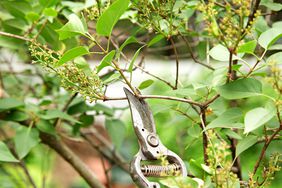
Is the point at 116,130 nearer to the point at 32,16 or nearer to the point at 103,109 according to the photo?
the point at 103,109

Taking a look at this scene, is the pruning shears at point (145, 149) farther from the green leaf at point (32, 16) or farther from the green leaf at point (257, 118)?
the green leaf at point (32, 16)

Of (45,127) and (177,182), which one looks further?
(45,127)

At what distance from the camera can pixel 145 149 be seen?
2.49 feet

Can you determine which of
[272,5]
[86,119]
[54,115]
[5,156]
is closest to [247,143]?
[272,5]

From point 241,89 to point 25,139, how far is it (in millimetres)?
615

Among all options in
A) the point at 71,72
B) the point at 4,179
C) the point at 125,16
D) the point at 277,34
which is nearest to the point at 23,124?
the point at 125,16

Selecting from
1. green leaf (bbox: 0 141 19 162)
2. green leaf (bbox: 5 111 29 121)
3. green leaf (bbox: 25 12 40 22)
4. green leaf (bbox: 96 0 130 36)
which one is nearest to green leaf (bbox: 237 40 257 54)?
green leaf (bbox: 96 0 130 36)

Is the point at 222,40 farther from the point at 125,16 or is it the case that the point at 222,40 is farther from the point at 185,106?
the point at 125,16

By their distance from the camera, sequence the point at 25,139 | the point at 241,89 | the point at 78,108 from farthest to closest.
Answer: the point at 78,108
the point at 25,139
the point at 241,89

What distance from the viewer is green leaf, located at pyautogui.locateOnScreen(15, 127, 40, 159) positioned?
46.9 inches

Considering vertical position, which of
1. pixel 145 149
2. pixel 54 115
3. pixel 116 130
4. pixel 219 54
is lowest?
pixel 116 130

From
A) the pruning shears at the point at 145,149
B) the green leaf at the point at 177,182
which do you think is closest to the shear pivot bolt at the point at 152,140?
the pruning shears at the point at 145,149

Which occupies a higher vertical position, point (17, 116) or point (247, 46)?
point (247, 46)

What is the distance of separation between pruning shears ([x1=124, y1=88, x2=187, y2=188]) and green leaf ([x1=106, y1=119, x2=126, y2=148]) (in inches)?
23.1
